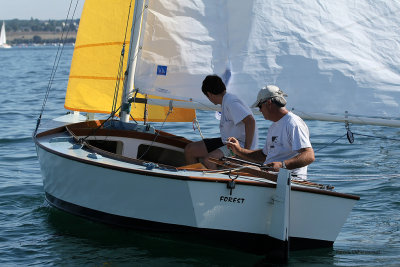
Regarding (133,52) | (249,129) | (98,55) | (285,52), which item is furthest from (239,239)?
(98,55)

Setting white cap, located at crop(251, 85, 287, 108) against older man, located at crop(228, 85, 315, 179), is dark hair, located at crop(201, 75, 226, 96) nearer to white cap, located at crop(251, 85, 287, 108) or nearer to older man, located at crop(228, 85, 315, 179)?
older man, located at crop(228, 85, 315, 179)

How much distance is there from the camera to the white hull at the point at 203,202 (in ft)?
18.4

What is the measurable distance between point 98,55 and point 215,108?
6.18 ft

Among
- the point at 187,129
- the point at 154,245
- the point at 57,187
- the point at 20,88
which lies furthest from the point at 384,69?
the point at 20,88

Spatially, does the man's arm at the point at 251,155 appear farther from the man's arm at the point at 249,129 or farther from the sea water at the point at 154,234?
the sea water at the point at 154,234

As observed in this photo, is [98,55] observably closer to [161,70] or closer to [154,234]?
[161,70]

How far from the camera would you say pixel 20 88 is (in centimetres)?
2548

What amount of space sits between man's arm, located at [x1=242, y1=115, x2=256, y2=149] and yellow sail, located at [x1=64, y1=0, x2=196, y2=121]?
2135 mm

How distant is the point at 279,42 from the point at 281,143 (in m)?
1.11

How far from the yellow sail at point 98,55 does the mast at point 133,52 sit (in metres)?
0.62

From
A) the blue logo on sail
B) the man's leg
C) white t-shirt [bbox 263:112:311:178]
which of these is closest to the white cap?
white t-shirt [bbox 263:112:311:178]

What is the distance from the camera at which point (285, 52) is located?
6.48 metres

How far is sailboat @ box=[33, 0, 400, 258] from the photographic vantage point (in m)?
5.67

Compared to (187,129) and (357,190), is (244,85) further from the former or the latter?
(187,129)
